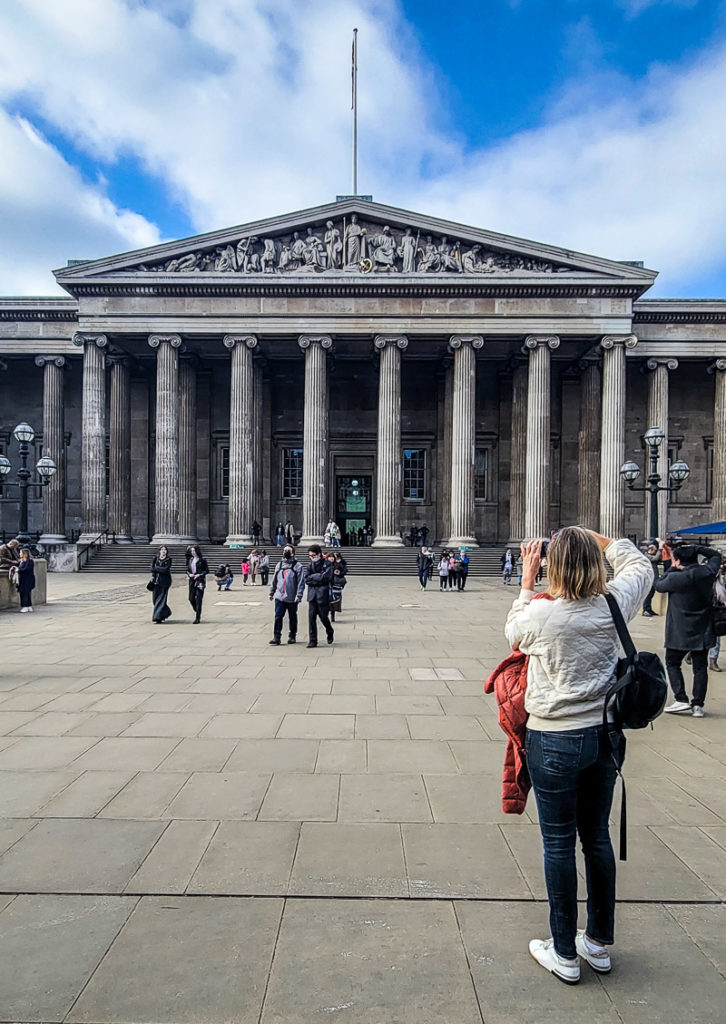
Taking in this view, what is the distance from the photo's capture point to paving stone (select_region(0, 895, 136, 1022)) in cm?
280

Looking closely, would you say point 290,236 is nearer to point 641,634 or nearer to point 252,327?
point 252,327

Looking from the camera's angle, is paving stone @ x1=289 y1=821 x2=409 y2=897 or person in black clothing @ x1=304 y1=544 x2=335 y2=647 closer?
paving stone @ x1=289 y1=821 x2=409 y2=897

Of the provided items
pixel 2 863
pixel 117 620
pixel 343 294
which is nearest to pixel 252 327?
pixel 343 294

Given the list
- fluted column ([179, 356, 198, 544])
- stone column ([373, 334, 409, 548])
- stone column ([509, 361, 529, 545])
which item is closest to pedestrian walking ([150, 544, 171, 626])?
stone column ([373, 334, 409, 548])

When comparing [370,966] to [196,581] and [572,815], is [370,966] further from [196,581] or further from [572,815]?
[196,581]

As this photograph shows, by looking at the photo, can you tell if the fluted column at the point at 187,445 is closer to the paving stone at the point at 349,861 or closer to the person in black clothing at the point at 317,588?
the person in black clothing at the point at 317,588

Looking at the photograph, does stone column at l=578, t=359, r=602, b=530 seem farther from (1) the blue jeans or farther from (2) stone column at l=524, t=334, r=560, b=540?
(1) the blue jeans

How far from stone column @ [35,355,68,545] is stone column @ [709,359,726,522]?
3718 centimetres

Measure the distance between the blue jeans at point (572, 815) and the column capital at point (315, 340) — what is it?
111 ft

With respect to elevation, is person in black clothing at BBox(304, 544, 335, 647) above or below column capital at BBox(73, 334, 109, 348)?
below

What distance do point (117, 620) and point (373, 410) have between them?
2998 centimetres

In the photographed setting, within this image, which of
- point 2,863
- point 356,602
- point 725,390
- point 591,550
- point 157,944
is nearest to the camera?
point 591,550

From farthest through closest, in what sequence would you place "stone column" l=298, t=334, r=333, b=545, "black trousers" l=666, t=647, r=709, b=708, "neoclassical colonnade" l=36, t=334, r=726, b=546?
"stone column" l=298, t=334, r=333, b=545 < "neoclassical colonnade" l=36, t=334, r=726, b=546 < "black trousers" l=666, t=647, r=709, b=708

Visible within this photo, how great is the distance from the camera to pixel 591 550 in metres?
2.91
